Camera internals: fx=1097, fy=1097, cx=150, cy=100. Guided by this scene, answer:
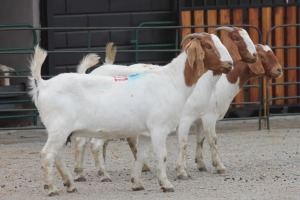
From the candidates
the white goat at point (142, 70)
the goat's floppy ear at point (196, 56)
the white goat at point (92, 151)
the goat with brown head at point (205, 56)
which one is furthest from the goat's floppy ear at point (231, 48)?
the white goat at point (92, 151)

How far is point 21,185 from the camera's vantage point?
1209cm

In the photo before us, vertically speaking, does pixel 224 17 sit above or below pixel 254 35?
above

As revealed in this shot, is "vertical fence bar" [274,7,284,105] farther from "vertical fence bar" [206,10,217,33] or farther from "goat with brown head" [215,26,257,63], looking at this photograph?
"goat with brown head" [215,26,257,63]

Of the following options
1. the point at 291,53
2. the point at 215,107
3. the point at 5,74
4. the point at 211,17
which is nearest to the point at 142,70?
the point at 215,107

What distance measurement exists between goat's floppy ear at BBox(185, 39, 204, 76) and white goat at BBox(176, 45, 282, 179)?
3.39 feet

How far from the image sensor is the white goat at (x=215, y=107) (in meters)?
12.5

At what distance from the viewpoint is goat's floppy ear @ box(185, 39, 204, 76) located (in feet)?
37.8

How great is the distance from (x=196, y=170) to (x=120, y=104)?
218 cm

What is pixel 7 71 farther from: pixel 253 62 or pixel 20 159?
pixel 253 62

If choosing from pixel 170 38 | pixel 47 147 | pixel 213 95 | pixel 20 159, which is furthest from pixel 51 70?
pixel 47 147

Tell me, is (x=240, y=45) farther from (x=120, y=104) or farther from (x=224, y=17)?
(x=224, y=17)

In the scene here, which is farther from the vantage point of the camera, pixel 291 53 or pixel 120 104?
pixel 291 53

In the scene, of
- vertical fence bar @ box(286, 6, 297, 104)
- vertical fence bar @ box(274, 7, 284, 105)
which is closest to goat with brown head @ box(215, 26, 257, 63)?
vertical fence bar @ box(274, 7, 284, 105)

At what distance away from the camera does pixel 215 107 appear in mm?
12977
